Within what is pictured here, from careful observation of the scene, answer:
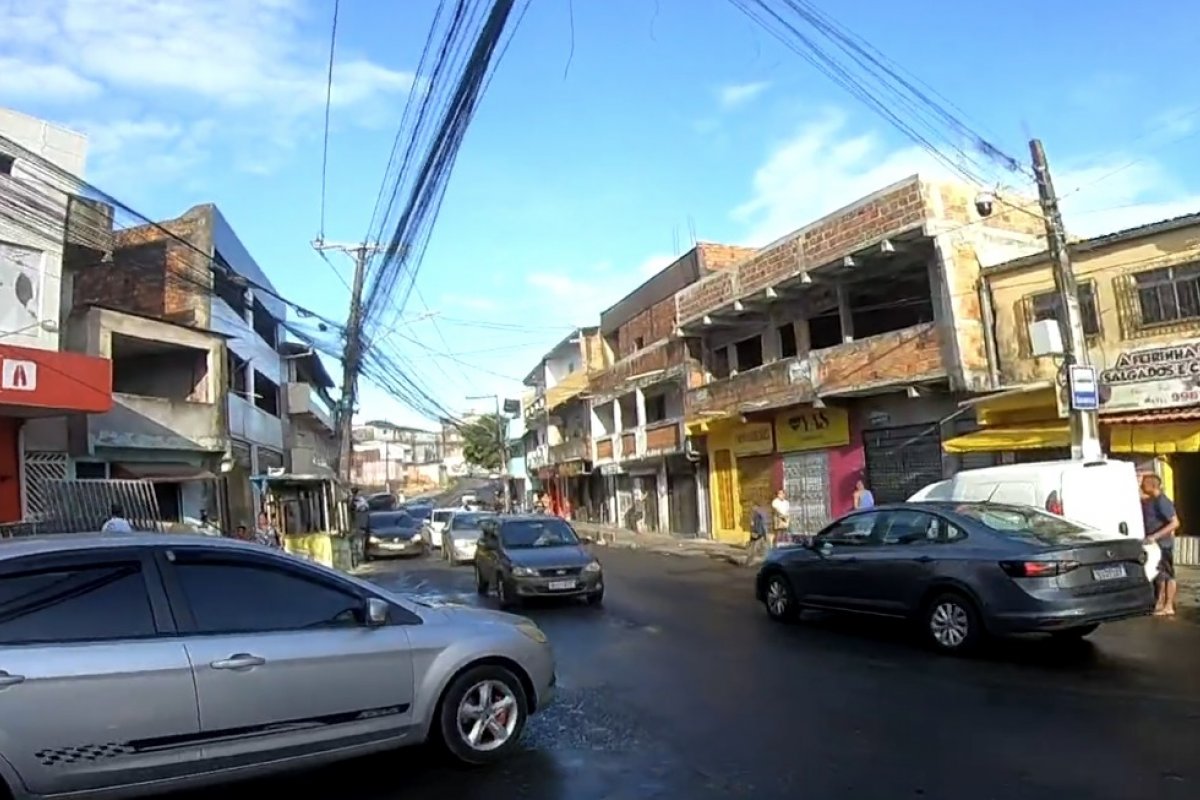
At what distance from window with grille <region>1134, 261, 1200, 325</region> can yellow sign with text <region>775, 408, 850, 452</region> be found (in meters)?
8.18

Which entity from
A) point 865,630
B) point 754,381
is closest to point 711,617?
point 865,630

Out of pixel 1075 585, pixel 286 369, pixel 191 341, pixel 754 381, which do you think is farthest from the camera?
pixel 286 369

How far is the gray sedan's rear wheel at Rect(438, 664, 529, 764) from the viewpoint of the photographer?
6.01m

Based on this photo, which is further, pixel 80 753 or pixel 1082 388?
pixel 1082 388

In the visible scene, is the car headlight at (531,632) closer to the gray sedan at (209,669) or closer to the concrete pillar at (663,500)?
the gray sedan at (209,669)

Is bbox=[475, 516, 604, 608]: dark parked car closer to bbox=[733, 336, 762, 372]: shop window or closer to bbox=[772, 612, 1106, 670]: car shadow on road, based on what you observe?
bbox=[772, 612, 1106, 670]: car shadow on road

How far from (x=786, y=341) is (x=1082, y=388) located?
13.1m

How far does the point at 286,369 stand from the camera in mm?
41719

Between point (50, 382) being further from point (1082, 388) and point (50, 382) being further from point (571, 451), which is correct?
point (571, 451)

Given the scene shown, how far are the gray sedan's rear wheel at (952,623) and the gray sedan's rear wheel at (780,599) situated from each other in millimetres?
2354

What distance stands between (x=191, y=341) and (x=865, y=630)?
19.3m

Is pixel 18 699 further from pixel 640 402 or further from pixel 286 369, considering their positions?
pixel 286 369

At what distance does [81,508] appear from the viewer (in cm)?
1667

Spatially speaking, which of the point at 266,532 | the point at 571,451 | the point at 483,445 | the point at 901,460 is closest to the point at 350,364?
the point at 266,532
